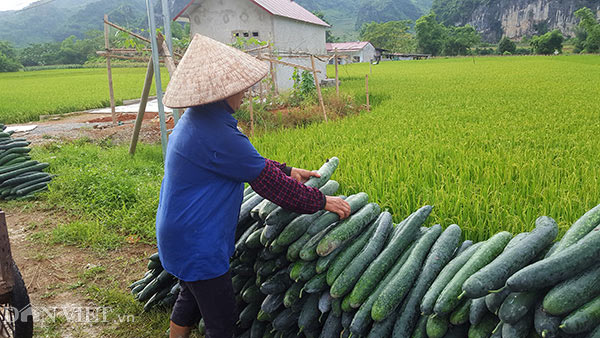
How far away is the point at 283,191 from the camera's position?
239 cm

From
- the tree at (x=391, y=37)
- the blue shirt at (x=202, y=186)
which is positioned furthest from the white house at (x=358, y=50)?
the blue shirt at (x=202, y=186)

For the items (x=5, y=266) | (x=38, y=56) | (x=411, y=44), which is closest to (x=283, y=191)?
(x=5, y=266)

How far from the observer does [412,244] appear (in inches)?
99.4

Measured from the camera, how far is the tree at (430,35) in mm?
86625

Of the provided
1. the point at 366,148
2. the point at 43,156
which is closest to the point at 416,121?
the point at 366,148

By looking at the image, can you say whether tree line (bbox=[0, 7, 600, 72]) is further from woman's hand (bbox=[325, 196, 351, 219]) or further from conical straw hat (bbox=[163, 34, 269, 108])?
woman's hand (bbox=[325, 196, 351, 219])

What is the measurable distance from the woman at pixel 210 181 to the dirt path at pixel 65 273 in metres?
1.50

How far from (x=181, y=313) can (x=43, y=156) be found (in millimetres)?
7055

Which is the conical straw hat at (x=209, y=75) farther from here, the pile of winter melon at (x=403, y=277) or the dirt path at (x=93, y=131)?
the dirt path at (x=93, y=131)

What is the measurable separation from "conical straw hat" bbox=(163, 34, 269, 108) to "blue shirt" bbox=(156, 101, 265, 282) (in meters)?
0.09

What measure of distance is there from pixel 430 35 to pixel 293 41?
72.6 metres

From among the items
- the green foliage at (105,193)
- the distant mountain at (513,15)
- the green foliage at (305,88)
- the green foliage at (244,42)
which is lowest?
the green foliage at (105,193)

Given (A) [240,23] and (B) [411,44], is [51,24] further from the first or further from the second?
(A) [240,23]

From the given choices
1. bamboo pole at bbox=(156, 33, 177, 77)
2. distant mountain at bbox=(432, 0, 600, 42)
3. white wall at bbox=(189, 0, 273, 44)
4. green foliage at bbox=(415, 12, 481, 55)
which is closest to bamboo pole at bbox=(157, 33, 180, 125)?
bamboo pole at bbox=(156, 33, 177, 77)
